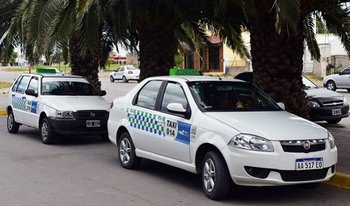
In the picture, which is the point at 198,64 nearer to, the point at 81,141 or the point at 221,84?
the point at 81,141

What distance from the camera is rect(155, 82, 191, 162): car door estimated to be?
287 inches

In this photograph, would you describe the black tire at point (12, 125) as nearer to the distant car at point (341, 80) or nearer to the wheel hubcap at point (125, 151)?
the wheel hubcap at point (125, 151)

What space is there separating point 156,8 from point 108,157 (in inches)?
174

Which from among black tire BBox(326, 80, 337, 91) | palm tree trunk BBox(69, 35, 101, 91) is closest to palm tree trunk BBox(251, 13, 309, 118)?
palm tree trunk BBox(69, 35, 101, 91)

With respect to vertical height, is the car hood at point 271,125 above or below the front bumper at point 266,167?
above

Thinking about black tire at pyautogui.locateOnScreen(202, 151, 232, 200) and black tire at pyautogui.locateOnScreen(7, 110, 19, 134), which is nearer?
black tire at pyautogui.locateOnScreen(202, 151, 232, 200)

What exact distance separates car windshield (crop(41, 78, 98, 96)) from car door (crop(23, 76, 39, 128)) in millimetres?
227

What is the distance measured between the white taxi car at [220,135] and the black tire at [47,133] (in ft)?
9.30

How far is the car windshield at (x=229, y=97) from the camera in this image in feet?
24.6

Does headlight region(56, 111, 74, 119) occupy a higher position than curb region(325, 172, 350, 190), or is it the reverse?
headlight region(56, 111, 74, 119)

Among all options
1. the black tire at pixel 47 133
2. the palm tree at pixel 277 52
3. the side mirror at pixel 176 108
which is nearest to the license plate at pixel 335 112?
the palm tree at pixel 277 52

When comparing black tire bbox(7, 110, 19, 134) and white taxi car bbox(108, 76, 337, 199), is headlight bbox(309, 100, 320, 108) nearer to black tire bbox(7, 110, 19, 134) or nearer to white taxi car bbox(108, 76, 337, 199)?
white taxi car bbox(108, 76, 337, 199)

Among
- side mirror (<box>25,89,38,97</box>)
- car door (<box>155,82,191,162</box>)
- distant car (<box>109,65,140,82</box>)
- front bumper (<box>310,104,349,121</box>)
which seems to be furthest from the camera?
distant car (<box>109,65,140,82</box>)

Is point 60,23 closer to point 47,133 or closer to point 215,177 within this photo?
point 47,133
